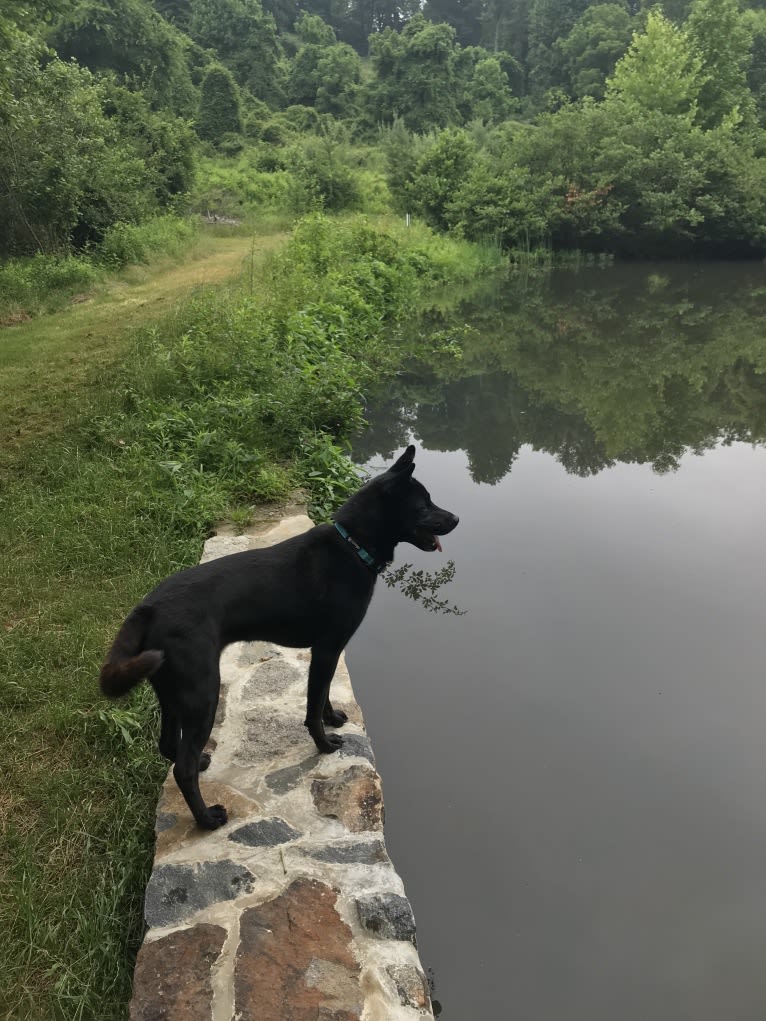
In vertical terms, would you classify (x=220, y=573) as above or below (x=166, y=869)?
above

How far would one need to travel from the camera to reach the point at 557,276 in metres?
21.5

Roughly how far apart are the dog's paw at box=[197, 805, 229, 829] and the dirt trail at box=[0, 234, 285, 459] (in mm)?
4659

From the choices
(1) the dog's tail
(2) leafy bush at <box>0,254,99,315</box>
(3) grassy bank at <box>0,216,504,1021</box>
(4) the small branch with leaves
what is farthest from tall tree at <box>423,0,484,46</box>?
(1) the dog's tail

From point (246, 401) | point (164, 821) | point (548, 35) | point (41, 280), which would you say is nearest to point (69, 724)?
point (164, 821)

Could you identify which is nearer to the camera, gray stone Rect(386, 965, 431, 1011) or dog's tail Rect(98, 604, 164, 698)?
gray stone Rect(386, 965, 431, 1011)

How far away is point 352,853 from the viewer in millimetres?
2494

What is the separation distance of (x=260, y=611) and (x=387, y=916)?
111cm

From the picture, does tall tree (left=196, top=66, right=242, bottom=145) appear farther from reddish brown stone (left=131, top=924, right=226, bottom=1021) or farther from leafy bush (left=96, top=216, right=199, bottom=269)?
reddish brown stone (left=131, top=924, right=226, bottom=1021)

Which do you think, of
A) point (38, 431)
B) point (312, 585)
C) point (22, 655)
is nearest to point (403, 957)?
point (312, 585)

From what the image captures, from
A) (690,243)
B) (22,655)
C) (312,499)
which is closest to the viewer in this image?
(22,655)

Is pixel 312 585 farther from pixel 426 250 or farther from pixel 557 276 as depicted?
pixel 557 276

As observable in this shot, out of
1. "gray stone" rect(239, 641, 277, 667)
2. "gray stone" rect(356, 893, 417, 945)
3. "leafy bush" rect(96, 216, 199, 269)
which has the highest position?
"leafy bush" rect(96, 216, 199, 269)

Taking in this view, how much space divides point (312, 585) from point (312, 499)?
3.02m

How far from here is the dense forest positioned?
1318 centimetres
